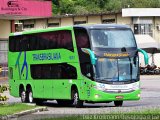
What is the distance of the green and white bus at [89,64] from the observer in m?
24.9

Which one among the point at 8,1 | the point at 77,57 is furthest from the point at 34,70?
the point at 8,1

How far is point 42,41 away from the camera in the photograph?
2811cm

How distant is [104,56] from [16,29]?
33.2 meters

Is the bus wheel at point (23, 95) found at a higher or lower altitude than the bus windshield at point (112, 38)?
lower

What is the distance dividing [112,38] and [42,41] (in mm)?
4213

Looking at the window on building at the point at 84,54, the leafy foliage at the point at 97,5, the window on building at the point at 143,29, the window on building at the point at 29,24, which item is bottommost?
the window on building at the point at 84,54

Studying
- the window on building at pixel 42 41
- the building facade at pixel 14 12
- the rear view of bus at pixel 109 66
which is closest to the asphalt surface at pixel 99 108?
the rear view of bus at pixel 109 66

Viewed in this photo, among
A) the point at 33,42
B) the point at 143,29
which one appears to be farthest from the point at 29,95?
the point at 143,29

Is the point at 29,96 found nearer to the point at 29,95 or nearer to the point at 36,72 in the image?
the point at 29,95

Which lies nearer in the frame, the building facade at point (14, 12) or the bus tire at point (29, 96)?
the bus tire at point (29, 96)

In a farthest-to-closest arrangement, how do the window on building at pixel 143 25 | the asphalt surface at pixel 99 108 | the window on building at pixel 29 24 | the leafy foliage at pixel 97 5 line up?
the leafy foliage at pixel 97 5 → the window on building at pixel 29 24 → the window on building at pixel 143 25 → the asphalt surface at pixel 99 108

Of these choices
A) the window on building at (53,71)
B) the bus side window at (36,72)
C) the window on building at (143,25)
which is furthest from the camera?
the window on building at (143,25)

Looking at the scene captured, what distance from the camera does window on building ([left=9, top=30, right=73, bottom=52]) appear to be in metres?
26.2

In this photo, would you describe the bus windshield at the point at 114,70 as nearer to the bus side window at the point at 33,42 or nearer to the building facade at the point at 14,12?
the bus side window at the point at 33,42
